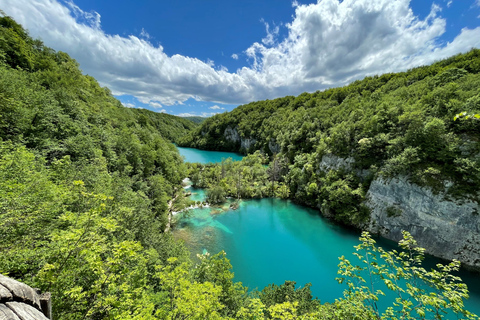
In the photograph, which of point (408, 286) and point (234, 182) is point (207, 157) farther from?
point (408, 286)

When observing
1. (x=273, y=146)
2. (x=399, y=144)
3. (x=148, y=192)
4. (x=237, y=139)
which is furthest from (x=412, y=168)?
(x=237, y=139)

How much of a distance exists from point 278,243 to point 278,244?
0.64 ft

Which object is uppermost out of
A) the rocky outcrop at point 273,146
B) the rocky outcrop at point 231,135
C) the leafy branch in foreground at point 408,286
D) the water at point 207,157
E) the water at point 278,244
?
the rocky outcrop at point 231,135

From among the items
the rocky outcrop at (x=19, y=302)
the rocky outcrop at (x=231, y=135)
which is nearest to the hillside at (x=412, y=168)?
the rocky outcrop at (x=19, y=302)

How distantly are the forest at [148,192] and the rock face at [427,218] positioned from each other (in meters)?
1.55

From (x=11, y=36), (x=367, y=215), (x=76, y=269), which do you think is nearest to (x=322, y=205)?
(x=367, y=215)

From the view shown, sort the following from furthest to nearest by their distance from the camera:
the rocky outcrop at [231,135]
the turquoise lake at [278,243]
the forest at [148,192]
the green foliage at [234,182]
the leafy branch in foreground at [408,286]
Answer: the rocky outcrop at [231,135]
the green foliage at [234,182]
the turquoise lake at [278,243]
the forest at [148,192]
the leafy branch in foreground at [408,286]

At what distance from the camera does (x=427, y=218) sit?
18453mm

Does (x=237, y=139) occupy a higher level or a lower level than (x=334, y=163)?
higher

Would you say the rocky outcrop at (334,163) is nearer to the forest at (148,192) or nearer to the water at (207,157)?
the forest at (148,192)

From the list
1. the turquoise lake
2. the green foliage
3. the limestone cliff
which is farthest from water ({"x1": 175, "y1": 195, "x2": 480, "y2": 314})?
the green foliage

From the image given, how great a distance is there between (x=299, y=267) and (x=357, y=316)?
16.5 metres

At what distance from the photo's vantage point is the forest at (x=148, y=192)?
4578mm

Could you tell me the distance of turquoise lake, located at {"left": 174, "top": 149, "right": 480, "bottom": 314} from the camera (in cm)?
1686
